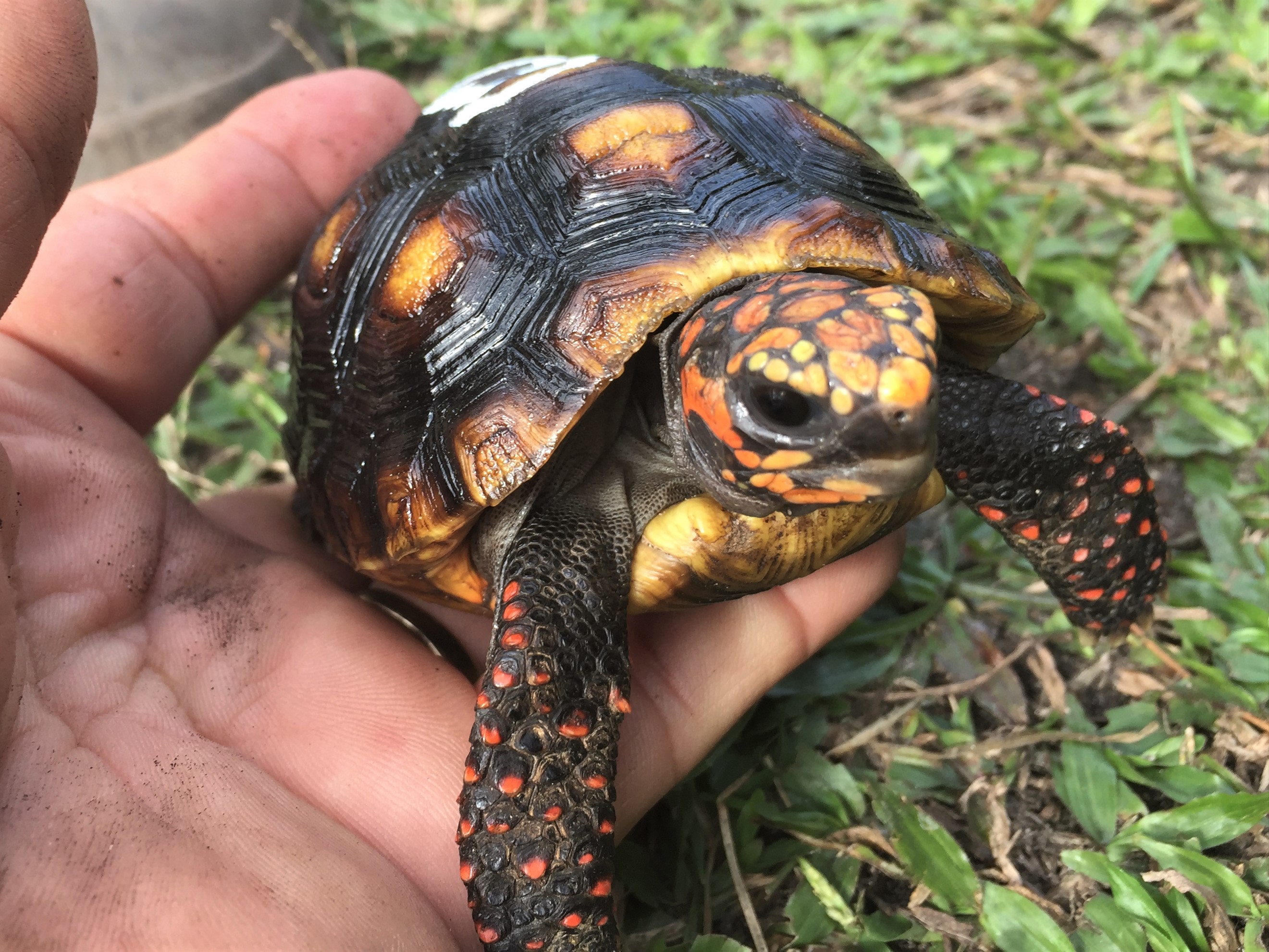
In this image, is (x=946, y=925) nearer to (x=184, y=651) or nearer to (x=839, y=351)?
(x=839, y=351)

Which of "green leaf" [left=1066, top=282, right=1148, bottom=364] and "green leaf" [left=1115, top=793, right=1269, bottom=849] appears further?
"green leaf" [left=1066, top=282, right=1148, bottom=364]

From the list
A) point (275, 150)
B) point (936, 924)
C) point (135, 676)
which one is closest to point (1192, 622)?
point (936, 924)

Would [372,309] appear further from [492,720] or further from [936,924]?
[936,924]

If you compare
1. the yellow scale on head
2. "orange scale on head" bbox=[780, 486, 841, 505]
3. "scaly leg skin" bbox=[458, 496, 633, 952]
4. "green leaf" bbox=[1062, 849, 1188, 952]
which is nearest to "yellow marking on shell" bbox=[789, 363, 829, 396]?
the yellow scale on head

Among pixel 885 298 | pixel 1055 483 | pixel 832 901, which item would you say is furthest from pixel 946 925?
pixel 885 298

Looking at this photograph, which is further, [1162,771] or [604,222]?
[1162,771]

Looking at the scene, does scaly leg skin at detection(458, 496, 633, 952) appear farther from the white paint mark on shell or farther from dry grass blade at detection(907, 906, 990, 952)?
the white paint mark on shell
